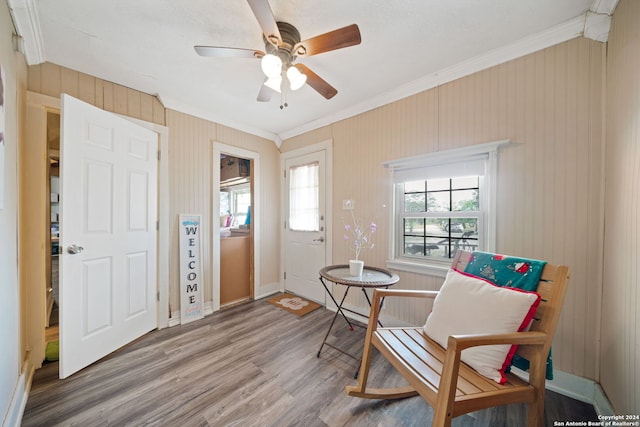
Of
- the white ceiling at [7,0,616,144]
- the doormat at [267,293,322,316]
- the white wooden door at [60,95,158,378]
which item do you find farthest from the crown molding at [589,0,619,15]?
the white wooden door at [60,95,158,378]

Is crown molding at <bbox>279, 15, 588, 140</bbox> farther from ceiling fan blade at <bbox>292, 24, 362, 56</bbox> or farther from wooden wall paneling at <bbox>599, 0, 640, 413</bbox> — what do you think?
ceiling fan blade at <bbox>292, 24, 362, 56</bbox>

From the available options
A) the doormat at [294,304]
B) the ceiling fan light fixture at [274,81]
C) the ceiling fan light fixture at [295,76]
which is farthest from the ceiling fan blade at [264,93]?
the doormat at [294,304]

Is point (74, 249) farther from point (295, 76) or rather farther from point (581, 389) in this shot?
point (581, 389)

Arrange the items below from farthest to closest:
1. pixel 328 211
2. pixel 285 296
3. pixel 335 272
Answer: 1. pixel 285 296
2. pixel 328 211
3. pixel 335 272

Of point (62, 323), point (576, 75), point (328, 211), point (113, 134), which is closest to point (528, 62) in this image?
point (576, 75)

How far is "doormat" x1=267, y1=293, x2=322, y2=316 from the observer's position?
2.79m

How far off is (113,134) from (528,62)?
3.33 meters

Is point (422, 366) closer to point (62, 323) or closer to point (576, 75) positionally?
point (576, 75)

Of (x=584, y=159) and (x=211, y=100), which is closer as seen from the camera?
(x=584, y=159)

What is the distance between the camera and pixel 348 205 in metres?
2.67

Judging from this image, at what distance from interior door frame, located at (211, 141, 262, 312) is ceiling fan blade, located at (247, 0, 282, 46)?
1.79 metres

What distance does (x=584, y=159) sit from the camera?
146cm

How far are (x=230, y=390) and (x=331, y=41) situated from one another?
2.31 meters

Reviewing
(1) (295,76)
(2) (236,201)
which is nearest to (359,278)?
(1) (295,76)
